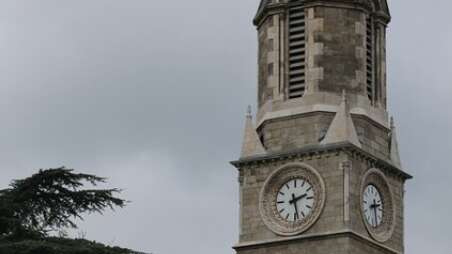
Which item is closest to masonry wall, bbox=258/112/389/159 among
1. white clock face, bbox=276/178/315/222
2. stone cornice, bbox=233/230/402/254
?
white clock face, bbox=276/178/315/222

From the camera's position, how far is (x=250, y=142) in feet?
217

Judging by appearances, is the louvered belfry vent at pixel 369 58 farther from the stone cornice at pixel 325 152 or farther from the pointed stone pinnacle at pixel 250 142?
the pointed stone pinnacle at pixel 250 142

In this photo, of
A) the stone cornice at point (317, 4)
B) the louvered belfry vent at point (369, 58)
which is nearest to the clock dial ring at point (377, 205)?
the louvered belfry vent at point (369, 58)

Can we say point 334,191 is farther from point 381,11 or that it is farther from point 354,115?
point 381,11

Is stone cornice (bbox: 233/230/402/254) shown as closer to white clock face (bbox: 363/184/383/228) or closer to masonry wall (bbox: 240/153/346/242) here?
masonry wall (bbox: 240/153/346/242)

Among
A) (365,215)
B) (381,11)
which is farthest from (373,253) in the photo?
(381,11)

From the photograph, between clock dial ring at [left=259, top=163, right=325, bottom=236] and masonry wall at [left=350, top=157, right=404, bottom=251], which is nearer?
masonry wall at [left=350, top=157, right=404, bottom=251]

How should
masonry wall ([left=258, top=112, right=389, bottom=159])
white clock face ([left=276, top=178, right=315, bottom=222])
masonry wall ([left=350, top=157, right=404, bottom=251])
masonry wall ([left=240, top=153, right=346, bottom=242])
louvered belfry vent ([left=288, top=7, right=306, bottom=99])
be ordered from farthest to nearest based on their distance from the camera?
louvered belfry vent ([left=288, top=7, right=306, bottom=99]) < masonry wall ([left=258, top=112, right=389, bottom=159]) < white clock face ([left=276, top=178, right=315, bottom=222]) < masonry wall ([left=350, top=157, right=404, bottom=251]) < masonry wall ([left=240, top=153, right=346, bottom=242])

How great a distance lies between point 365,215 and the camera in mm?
64312

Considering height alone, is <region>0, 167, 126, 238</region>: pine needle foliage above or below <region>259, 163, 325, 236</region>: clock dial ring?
below

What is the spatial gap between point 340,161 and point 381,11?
23.4 ft

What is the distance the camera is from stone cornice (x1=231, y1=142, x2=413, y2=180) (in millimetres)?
63750

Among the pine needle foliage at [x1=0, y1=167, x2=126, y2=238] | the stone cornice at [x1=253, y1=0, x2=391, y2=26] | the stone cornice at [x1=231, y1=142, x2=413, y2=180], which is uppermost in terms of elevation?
the stone cornice at [x1=253, y1=0, x2=391, y2=26]

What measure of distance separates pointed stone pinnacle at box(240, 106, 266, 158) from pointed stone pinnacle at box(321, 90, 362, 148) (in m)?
2.63
